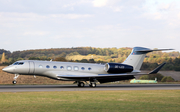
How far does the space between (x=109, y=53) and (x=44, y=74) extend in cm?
5104

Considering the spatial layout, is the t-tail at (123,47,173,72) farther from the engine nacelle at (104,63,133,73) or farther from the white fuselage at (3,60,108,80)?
the white fuselage at (3,60,108,80)

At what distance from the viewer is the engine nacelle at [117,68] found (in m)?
31.8

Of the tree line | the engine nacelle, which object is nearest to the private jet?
the engine nacelle

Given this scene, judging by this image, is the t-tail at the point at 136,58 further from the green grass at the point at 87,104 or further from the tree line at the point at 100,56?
the tree line at the point at 100,56

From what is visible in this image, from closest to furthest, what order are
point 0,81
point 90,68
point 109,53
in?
point 90,68 < point 0,81 < point 109,53

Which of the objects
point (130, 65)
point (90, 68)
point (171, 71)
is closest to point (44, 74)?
point (90, 68)

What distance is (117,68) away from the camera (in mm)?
31984

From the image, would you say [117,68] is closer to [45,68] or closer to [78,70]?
[78,70]

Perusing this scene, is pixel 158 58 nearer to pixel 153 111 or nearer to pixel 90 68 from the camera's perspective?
pixel 90 68

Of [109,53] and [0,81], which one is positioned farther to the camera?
[109,53]

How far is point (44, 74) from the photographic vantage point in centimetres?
2938

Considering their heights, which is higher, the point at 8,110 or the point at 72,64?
the point at 72,64

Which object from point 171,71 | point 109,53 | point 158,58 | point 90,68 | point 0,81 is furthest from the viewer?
point 109,53

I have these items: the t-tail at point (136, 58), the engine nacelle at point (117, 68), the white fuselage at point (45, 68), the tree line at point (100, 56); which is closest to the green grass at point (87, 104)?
the white fuselage at point (45, 68)
